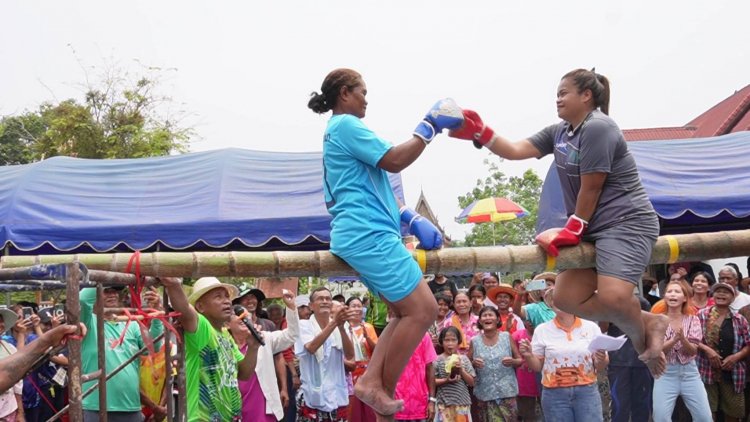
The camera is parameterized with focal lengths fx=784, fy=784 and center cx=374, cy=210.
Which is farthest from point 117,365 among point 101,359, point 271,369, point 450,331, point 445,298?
Result: point 445,298

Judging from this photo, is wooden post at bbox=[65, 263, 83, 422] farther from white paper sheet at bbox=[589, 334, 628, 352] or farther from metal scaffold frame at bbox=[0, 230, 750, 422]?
white paper sheet at bbox=[589, 334, 628, 352]

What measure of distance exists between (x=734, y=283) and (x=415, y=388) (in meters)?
4.19

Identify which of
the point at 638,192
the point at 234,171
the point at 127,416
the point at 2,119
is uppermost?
the point at 2,119

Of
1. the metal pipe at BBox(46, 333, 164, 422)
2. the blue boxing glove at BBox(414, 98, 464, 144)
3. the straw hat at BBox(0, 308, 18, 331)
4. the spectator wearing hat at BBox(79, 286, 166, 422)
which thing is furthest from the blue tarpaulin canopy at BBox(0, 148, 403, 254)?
the blue boxing glove at BBox(414, 98, 464, 144)

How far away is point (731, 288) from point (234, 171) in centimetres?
594

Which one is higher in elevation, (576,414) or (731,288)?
(731,288)

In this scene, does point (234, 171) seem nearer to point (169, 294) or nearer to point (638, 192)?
point (169, 294)

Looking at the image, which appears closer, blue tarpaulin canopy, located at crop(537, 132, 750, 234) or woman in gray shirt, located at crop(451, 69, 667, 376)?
woman in gray shirt, located at crop(451, 69, 667, 376)

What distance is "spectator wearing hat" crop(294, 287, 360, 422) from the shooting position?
7.86m

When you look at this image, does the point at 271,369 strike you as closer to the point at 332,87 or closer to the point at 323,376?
the point at 323,376

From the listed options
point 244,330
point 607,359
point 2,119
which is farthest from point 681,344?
point 2,119

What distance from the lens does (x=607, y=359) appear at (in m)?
8.24

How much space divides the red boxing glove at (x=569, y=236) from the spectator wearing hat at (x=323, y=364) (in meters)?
3.53

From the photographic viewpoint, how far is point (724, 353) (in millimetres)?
8461
